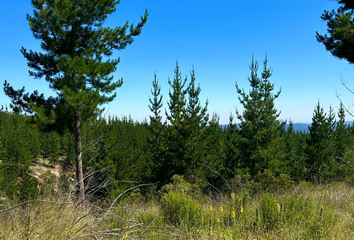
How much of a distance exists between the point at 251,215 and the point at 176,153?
1590cm

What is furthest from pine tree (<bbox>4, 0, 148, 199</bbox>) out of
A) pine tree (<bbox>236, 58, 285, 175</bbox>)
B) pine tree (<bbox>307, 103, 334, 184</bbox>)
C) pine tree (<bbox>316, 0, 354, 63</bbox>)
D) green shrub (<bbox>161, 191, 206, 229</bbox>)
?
pine tree (<bbox>307, 103, 334, 184</bbox>)

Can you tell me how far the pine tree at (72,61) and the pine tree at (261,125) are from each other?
501 inches

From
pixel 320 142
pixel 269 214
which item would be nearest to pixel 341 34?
pixel 269 214

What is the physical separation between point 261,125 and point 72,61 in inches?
643

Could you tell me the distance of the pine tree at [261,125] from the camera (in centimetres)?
1816

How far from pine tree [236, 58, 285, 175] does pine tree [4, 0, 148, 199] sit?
12.7 meters

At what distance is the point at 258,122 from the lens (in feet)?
61.4

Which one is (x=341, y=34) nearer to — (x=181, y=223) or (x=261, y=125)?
(x=181, y=223)

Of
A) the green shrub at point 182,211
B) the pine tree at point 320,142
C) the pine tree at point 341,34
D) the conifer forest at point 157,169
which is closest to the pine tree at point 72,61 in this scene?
the conifer forest at point 157,169

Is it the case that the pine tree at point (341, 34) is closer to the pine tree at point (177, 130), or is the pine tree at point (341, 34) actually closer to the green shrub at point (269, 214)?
the green shrub at point (269, 214)

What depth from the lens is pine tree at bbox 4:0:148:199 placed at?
7.56 meters

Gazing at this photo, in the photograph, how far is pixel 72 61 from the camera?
7.08m

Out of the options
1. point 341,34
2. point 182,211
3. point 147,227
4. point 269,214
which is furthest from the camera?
point 341,34

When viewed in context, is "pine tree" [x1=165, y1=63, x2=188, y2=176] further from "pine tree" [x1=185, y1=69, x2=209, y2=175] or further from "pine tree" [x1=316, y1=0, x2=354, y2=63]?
"pine tree" [x1=316, y1=0, x2=354, y2=63]
